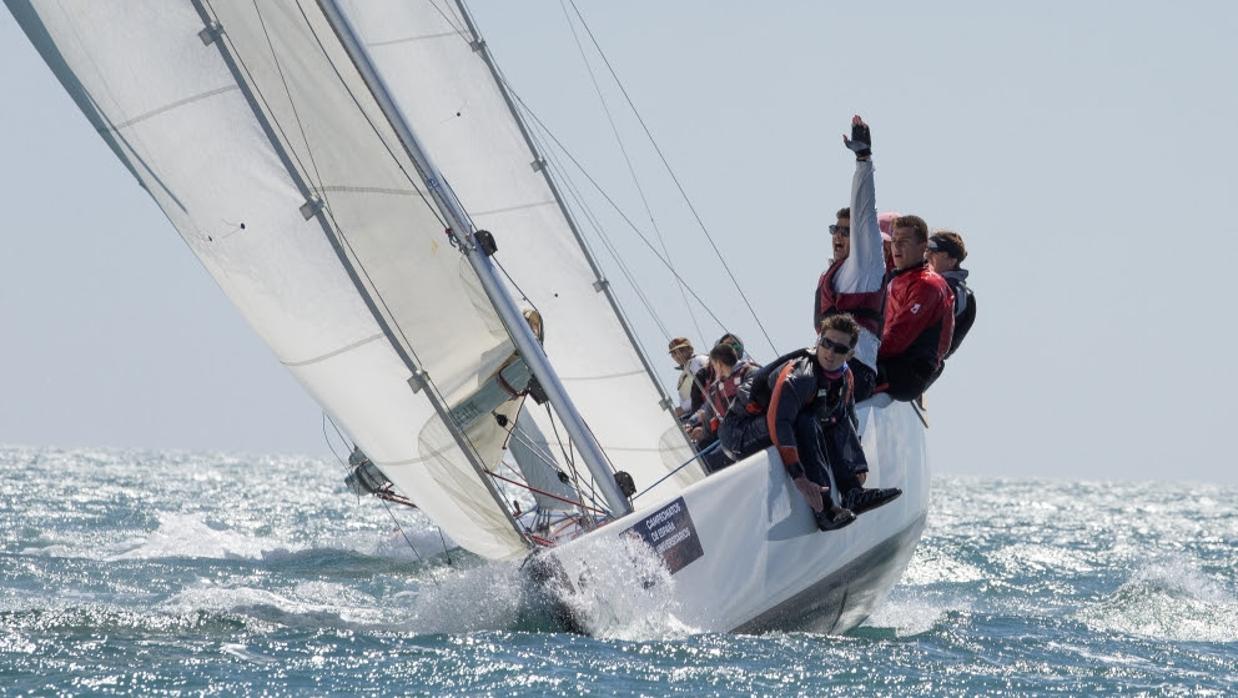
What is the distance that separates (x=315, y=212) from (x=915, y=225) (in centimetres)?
250

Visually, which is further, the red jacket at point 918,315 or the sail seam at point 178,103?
the red jacket at point 918,315

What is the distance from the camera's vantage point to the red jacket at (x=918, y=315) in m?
8.10

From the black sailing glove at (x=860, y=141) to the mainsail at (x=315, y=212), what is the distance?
170cm

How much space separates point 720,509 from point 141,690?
93.0 inches

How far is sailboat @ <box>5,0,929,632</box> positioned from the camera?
736cm

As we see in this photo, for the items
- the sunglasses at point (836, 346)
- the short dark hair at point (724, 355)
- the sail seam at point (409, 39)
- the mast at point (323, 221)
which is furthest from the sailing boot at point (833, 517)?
the sail seam at point (409, 39)

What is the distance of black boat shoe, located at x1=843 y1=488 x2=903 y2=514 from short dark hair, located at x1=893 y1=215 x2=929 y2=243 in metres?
1.07

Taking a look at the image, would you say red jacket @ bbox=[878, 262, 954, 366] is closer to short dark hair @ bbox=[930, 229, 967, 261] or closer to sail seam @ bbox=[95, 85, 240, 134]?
short dark hair @ bbox=[930, 229, 967, 261]

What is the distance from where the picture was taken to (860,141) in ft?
24.7

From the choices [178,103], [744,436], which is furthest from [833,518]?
[178,103]

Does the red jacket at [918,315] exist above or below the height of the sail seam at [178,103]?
below

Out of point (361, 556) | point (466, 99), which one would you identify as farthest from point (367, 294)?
point (361, 556)

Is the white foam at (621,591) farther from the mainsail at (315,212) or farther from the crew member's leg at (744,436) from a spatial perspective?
the crew member's leg at (744,436)

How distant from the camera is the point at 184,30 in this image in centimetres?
740
